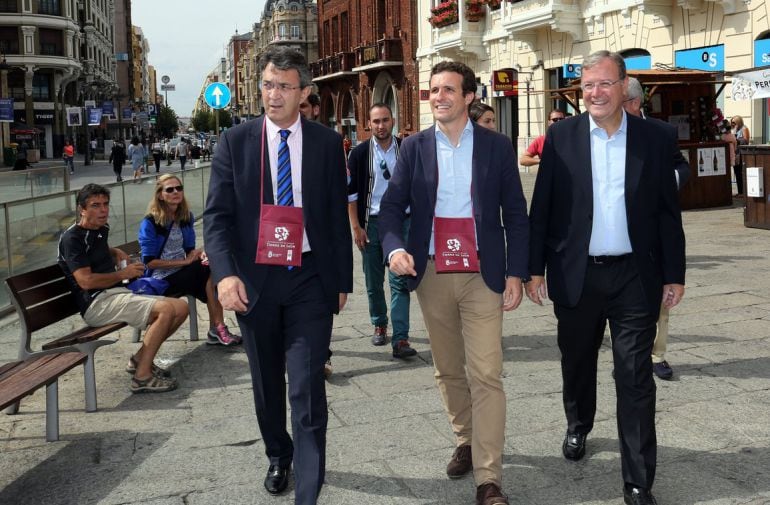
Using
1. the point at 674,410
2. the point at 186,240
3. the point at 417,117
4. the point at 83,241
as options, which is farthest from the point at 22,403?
the point at 417,117

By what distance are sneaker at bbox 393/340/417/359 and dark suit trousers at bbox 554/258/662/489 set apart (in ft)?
7.81

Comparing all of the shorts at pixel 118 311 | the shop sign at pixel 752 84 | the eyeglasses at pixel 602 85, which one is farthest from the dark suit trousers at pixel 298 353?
the shop sign at pixel 752 84

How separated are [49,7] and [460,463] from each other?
7282cm

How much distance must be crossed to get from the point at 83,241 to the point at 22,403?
1.08 meters

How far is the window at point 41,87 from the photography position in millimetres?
69938

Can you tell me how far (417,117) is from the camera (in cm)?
3725

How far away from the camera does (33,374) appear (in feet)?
14.8

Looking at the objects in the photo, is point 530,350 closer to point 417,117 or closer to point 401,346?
point 401,346

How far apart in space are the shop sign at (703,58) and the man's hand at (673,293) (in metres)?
15.9

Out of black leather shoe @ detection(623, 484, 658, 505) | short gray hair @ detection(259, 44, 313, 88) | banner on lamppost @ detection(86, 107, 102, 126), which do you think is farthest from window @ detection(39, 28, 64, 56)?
black leather shoe @ detection(623, 484, 658, 505)

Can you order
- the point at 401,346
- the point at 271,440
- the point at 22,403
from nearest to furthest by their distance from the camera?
the point at 271,440
the point at 22,403
the point at 401,346

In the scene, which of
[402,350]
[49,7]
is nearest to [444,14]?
[402,350]

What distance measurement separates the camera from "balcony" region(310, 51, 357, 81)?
44.8 metres

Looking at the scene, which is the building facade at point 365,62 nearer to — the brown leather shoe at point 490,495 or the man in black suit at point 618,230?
the man in black suit at point 618,230
